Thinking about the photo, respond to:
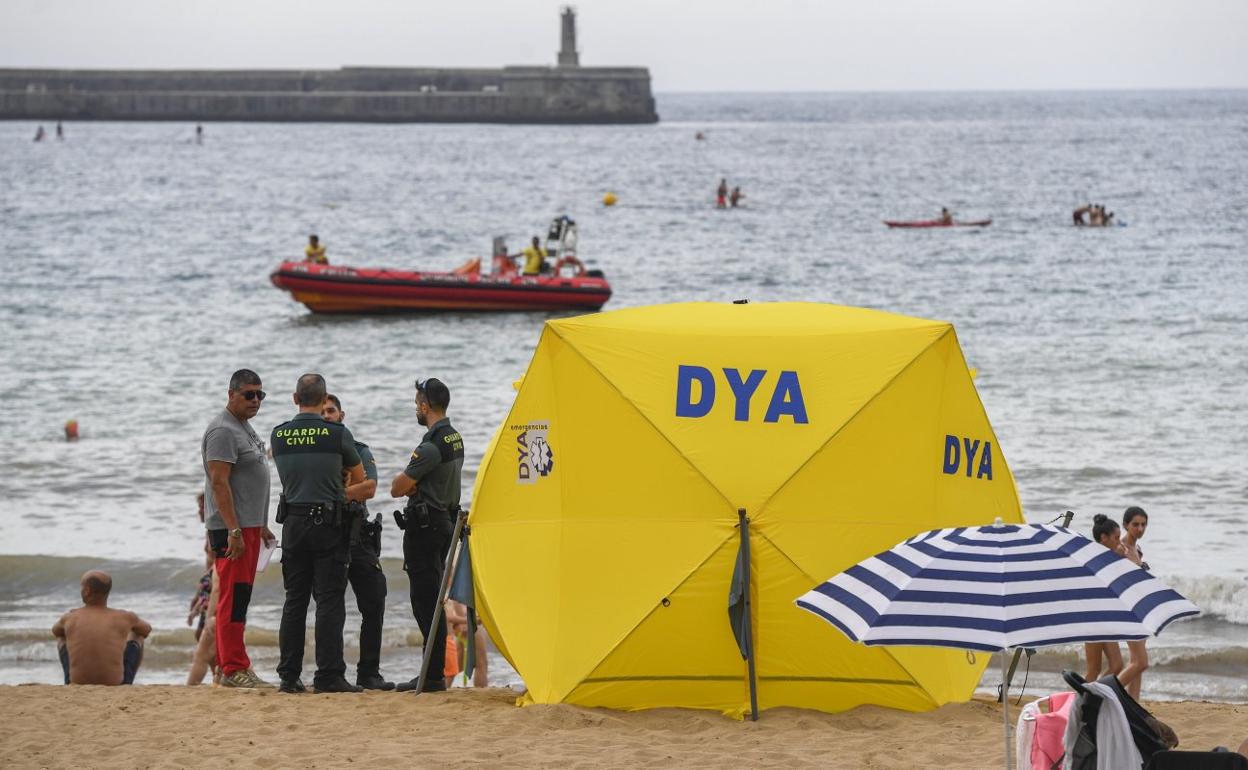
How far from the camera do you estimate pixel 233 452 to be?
769 centimetres

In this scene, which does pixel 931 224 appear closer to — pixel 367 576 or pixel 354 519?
pixel 367 576

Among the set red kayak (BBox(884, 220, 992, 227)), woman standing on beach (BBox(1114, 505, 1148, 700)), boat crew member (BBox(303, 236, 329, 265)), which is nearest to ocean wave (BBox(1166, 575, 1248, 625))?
woman standing on beach (BBox(1114, 505, 1148, 700))

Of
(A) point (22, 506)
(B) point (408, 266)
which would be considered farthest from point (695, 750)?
(B) point (408, 266)

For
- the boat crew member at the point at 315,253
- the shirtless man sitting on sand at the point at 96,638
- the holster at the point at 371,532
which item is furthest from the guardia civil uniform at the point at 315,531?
the boat crew member at the point at 315,253

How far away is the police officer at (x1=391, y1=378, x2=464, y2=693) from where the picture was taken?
7871 mm

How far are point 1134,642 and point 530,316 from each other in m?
22.1

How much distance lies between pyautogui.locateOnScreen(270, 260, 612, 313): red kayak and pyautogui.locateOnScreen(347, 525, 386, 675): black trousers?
20.9m

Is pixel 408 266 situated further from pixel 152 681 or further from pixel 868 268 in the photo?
pixel 152 681

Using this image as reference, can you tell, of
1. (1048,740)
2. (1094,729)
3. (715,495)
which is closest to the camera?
(1094,729)

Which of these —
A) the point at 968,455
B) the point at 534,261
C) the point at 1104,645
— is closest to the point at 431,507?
the point at 968,455

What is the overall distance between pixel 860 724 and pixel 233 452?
3273 mm

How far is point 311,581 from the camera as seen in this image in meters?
8.00

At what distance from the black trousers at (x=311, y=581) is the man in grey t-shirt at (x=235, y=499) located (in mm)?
182

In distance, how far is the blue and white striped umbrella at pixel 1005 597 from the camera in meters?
5.35
